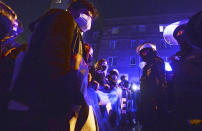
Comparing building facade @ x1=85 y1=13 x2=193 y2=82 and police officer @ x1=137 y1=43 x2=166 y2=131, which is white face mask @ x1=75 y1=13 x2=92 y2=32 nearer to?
police officer @ x1=137 y1=43 x2=166 y2=131

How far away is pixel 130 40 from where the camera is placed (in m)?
31.1

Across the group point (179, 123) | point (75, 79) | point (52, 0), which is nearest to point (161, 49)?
point (52, 0)

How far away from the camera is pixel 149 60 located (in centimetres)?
505

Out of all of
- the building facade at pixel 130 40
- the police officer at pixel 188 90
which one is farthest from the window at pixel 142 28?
the police officer at pixel 188 90

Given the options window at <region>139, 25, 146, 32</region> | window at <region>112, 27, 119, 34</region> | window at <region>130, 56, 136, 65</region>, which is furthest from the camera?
window at <region>112, 27, 119, 34</region>

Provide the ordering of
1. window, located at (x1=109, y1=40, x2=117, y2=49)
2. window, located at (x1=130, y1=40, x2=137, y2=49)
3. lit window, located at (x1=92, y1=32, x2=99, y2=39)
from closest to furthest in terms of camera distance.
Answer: window, located at (x1=130, y1=40, x2=137, y2=49) → window, located at (x1=109, y1=40, x2=117, y2=49) → lit window, located at (x1=92, y1=32, x2=99, y2=39)

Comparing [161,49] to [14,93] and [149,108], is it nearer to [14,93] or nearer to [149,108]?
[149,108]

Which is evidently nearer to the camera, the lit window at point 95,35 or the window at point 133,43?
the window at point 133,43

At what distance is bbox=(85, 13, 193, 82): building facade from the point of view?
28.8m

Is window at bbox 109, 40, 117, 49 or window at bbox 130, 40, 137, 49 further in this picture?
window at bbox 109, 40, 117, 49

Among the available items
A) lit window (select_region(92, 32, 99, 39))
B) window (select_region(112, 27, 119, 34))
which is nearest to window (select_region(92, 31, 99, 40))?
lit window (select_region(92, 32, 99, 39))

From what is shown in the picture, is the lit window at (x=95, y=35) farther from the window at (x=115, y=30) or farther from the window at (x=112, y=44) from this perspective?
the window at (x=112, y=44)

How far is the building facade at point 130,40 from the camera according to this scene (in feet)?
94.6

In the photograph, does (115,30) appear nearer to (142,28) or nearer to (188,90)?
(142,28)
